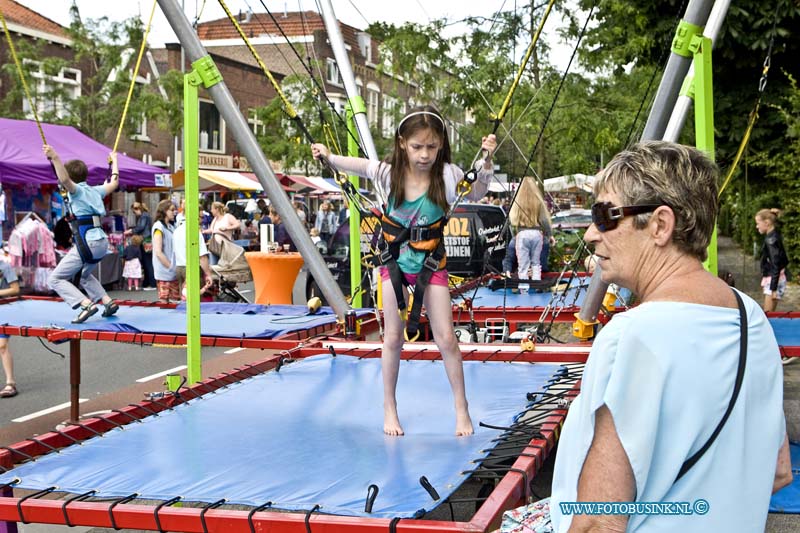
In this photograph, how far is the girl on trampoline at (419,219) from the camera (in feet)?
15.4

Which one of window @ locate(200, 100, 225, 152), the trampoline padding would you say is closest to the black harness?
the trampoline padding

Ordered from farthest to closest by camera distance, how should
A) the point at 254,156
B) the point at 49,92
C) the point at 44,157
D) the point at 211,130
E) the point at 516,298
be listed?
1. the point at 211,130
2. the point at 49,92
3. the point at 44,157
4. the point at 516,298
5. the point at 254,156

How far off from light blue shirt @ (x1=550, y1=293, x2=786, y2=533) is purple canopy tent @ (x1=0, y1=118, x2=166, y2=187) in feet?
64.0

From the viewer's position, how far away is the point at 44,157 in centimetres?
2006

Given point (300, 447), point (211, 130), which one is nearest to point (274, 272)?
point (300, 447)

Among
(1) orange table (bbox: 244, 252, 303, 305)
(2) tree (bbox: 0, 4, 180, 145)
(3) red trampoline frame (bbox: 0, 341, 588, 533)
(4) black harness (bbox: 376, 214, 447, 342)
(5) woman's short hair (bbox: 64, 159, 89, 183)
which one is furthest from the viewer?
(2) tree (bbox: 0, 4, 180, 145)

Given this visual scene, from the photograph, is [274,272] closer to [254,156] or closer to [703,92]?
[254,156]

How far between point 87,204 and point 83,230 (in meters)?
0.27

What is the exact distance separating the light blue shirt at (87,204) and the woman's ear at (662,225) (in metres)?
7.77

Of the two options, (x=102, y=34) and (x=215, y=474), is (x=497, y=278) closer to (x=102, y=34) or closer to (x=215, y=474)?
(x=215, y=474)

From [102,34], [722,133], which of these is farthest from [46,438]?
[102,34]

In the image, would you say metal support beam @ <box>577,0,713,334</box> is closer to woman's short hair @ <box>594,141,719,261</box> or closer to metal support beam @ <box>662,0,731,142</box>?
metal support beam @ <box>662,0,731,142</box>

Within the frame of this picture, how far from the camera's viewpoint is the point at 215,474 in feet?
12.9

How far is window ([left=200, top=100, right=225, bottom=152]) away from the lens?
165 feet
